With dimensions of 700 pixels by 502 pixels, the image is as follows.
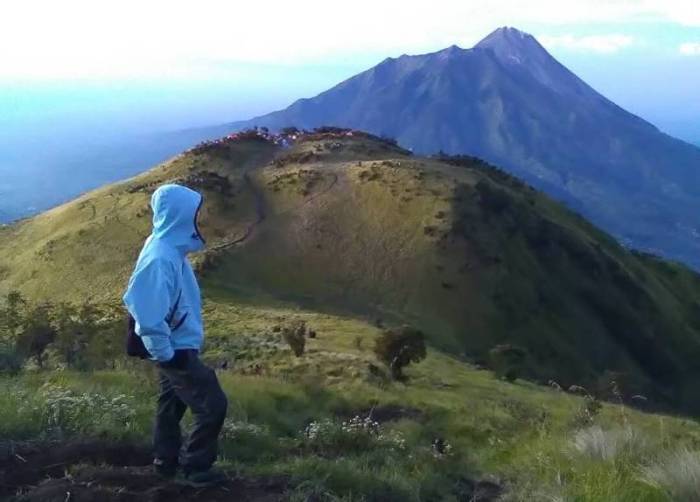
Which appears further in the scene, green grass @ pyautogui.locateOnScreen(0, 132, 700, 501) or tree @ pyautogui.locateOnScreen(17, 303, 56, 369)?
tree @ pyautogui.locateOnScreen(17, 303, 56, 369)

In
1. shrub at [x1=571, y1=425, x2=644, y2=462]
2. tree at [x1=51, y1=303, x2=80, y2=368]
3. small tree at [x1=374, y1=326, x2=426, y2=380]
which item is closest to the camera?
shrub at [x1=571, y1=425, x2=644, y2=462]

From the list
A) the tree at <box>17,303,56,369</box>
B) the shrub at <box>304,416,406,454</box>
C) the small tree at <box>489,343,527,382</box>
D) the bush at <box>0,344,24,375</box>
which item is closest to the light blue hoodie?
the shrub at <box>304,416,406,454</box>

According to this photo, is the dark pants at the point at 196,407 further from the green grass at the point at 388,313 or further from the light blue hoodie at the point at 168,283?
the green grass at the point at 388,313

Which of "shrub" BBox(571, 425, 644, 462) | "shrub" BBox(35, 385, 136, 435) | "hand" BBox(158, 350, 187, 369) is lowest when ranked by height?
"shrub" BBox(35, 385, 136, 435)

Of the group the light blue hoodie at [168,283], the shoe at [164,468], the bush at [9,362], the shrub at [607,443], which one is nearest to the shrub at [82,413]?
the shoe at [164,468]

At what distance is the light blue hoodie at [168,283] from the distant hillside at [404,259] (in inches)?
1133

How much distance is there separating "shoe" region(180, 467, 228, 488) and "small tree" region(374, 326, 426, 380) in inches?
612

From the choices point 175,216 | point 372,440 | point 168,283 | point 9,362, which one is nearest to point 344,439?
point 372,440

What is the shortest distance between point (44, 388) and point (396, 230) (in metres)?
37.4

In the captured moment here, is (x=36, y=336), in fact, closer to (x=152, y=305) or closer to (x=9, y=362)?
(x=9, y=362)

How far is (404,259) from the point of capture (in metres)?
42.7

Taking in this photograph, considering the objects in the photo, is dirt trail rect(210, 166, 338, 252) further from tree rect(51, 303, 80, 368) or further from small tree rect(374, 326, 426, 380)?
tree rect(51, 303, 80, 368)

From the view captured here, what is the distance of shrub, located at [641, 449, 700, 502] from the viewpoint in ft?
17.3

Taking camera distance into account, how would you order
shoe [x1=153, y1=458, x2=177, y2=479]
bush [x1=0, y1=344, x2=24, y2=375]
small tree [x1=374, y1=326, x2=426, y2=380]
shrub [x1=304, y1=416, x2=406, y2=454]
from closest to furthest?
shoe [x1=153, y1=458, x2=177, y2=479] < shrub [x1=304, y1=416, x2=406, y2=454] < bush [x1=0, y1=344, x2=24, y2=375] < small tree [x1=374, y1=326, x2=426, y2=380]
